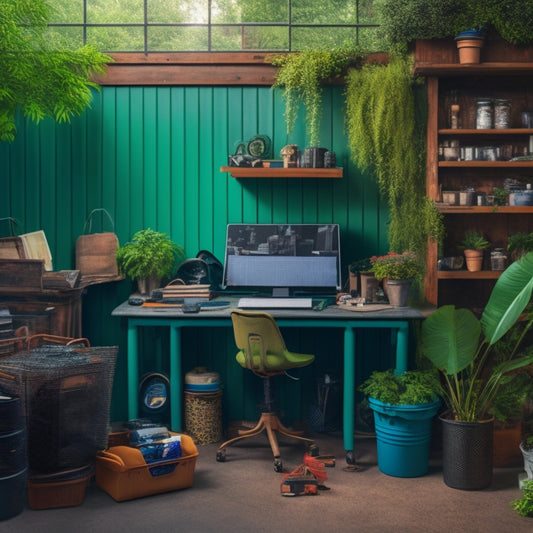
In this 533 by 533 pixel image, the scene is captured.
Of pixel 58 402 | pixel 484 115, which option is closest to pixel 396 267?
pixel 484 115

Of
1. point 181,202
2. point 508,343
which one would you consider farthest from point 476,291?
point 181,202

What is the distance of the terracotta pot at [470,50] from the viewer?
→ 452 cm

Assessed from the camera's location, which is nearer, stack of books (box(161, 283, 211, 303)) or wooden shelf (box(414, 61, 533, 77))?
wooden shelf (box(414, 61, 533, 77))

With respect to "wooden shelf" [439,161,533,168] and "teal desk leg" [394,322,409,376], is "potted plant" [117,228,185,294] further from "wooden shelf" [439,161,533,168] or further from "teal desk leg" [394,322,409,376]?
"wooden shelf" [439,161,533,168]

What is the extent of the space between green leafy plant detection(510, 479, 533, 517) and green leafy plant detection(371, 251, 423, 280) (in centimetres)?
145

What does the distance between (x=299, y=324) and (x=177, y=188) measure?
1502mm

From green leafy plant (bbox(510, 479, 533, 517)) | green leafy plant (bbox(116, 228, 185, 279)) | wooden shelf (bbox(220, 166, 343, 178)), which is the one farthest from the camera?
green leafy plant (bbox(116, 228, 185, 279))

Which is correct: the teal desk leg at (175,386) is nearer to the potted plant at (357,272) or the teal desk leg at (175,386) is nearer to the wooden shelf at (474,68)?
the potted plant at (357,272)

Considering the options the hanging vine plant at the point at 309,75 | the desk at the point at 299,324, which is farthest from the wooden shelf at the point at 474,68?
the desk at the point at 299,324

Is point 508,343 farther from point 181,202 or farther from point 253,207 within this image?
point 181,202

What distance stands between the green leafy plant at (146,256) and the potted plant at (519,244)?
235 centimetres

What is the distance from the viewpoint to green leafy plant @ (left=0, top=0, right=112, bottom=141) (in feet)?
13.5

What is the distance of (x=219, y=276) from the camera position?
16.7 feet

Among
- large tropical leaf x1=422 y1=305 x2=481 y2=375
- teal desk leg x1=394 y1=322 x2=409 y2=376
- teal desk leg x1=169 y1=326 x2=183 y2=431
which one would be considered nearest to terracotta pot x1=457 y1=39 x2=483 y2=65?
large tropical leaf x1=422 y1=305 x2=481 y2=375
